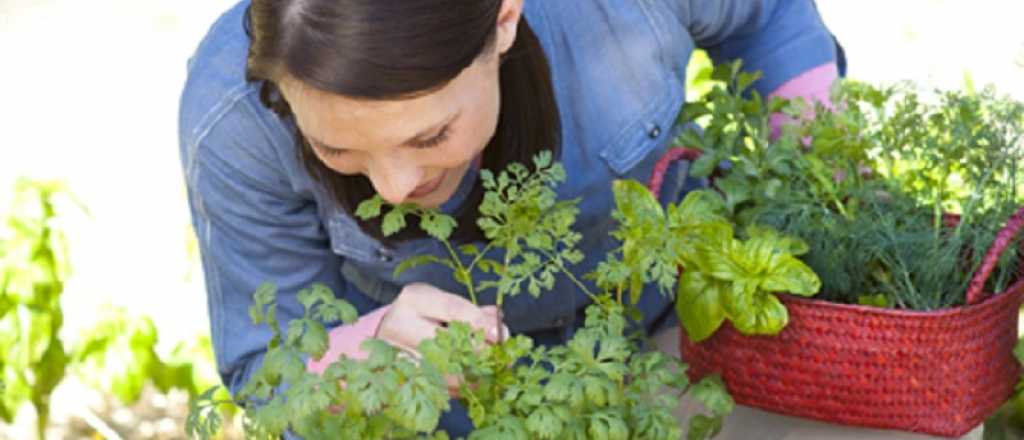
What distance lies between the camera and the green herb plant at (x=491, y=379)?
1510 millimetres

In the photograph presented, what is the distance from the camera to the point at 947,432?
1793mm

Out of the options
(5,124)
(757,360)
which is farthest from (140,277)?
(757,360)

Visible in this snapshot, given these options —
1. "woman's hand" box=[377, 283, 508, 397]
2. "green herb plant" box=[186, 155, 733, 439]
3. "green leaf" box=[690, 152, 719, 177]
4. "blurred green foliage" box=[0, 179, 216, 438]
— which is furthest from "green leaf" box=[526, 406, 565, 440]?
"blurred green foliage" box=[0, 179, 216, 438]

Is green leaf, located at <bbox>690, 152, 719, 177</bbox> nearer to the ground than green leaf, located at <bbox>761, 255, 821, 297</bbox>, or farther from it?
farther from it

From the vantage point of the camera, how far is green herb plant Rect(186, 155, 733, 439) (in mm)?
1510

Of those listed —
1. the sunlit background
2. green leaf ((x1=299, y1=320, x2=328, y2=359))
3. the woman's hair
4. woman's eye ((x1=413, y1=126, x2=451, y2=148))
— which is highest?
the woman's hair

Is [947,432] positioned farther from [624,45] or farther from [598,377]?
[624,45]

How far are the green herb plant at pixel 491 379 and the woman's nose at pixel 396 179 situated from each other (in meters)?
0.02

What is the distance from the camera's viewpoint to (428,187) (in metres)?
1.80

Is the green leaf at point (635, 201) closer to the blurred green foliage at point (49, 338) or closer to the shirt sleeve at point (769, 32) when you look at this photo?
the shirt sleeve at point (769, 32)

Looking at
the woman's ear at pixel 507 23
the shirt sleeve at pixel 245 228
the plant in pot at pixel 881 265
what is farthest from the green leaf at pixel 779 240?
the shirt sleeve at pixel 245 228

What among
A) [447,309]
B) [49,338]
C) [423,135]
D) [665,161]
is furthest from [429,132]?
[49,338]

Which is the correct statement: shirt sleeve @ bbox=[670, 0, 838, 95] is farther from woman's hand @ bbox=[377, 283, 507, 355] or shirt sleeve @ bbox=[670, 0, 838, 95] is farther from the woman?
woman's hand @ bbox=[377, 283, 507, 355]

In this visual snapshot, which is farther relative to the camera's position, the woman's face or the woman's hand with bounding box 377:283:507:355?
the woman's hand with bounding box 377:283:507:355
